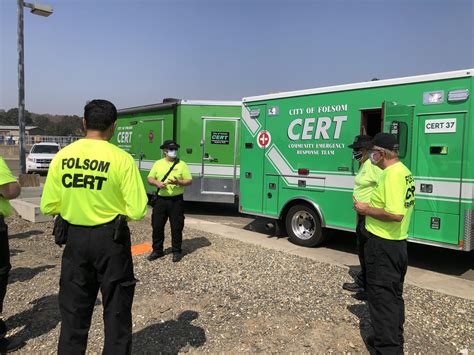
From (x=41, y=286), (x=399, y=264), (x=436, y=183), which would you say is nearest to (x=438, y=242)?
(x=436, y=183)

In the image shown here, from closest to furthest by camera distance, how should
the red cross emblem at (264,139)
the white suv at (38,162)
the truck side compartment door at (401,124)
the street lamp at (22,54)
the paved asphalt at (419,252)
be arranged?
the truck side compartment door at (401,124), the paved asphalt at (419,252), the red cross emblem at (264,139), the street lamp at (22,54), the white suv at (38,162)

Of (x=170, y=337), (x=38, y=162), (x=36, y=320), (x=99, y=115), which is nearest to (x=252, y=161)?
(x=170, y=337)

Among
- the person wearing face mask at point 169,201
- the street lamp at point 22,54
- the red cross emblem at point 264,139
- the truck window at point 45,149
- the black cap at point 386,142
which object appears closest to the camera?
the black cap at point 386,142

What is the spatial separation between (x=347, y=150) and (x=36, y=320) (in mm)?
4908

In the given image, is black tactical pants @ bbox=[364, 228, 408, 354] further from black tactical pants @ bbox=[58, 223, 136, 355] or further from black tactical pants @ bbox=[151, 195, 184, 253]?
black tactical pants @ bbox=[151, 195, 184, 253]

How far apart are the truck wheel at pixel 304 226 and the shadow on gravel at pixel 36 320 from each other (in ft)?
14.2

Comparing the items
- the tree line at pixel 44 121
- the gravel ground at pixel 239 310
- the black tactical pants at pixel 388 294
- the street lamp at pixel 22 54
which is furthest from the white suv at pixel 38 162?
the tree line at pixel 44 121

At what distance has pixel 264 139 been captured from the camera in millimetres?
7766

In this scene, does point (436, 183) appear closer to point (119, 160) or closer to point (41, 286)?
point (119, 160)

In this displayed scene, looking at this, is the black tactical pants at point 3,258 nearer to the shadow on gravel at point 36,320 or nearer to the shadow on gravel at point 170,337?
the shadow on gravel at point 36,320

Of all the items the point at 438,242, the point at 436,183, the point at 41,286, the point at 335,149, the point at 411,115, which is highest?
the point at 411,115

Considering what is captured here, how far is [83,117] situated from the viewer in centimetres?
270

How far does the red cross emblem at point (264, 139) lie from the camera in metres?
7.68

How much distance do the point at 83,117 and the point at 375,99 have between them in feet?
15.6
